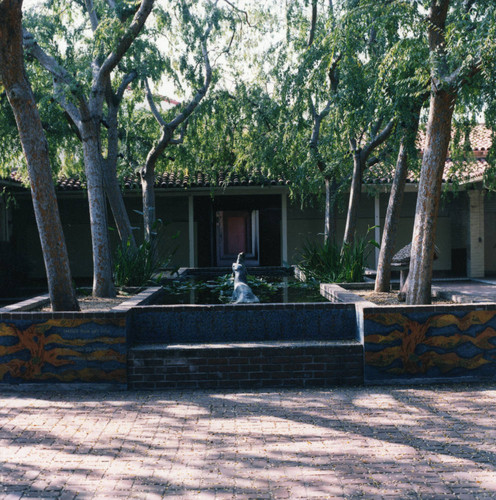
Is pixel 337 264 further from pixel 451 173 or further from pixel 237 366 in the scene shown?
pixel 237 366

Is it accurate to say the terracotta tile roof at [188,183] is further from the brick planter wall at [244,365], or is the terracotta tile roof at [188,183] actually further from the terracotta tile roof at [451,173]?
the brick planter wall at [244,365]

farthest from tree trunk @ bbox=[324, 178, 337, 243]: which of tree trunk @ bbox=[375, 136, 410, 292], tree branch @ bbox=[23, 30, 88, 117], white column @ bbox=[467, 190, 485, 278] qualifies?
white column @ bbox=[467, 190, 485, 278]

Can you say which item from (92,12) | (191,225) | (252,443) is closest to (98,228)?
(92,12)

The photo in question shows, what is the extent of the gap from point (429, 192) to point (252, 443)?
3.52 metres

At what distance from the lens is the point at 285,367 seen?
5.93m

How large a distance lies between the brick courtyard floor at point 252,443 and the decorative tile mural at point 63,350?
0.18 meters

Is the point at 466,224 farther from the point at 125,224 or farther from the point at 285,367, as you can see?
the point at 285,367

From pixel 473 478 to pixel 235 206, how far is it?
1469 cm

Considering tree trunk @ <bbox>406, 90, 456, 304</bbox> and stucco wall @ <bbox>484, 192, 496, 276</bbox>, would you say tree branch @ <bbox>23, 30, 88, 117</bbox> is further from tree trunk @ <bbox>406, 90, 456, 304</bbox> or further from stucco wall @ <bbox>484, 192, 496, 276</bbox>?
stucco wall @ <bbox>484, 192, 496, 276</bbox>

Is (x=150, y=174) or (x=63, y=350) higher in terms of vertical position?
(x=150, y=174)

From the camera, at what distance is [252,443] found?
4.36m

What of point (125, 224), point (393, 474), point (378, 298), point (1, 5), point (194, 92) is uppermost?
point (194, 92)

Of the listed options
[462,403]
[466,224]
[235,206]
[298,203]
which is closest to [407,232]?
[466,224]

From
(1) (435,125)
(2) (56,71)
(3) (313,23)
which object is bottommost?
(1) (435,125)
